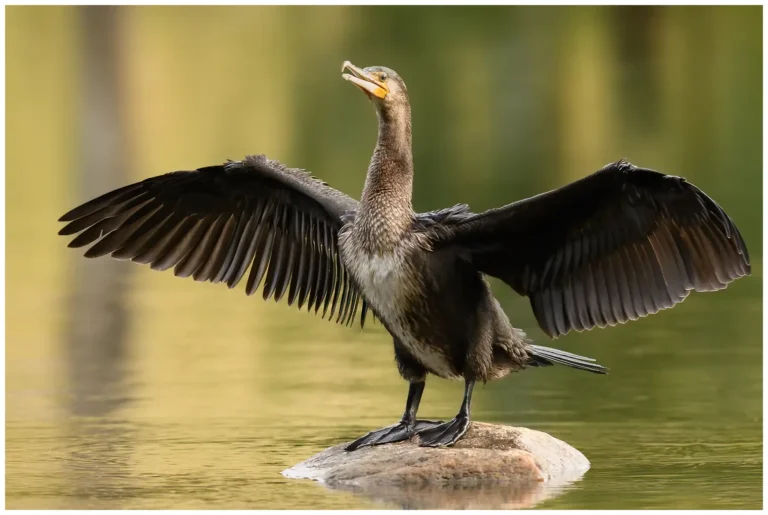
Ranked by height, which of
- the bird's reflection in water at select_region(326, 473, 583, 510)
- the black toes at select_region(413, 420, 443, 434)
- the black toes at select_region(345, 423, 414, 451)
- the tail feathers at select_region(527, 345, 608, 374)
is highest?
the tail feathers at select_region(527, 345, 608, 374)

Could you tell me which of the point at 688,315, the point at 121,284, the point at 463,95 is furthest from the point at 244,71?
the point at 688,315

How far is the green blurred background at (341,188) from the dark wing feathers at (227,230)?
3.52 ft

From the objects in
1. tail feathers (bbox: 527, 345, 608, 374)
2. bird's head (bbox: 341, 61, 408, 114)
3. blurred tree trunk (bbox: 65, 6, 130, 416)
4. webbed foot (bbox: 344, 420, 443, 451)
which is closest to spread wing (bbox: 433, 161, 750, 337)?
tail feathers (bbox: 527, 345, 608, 374)

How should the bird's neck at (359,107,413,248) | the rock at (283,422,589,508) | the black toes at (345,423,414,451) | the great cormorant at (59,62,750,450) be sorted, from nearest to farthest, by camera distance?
the rock at (283,422,589,508) → the great cormorant at (59,62,750,450) → the bird's neck at (359,107,413,248) → the black toes at (345,423,414,451)

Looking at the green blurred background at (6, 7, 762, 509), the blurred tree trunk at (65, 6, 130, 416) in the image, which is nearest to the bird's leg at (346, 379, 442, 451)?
the green blurred background at (6, 7, 762, 509)

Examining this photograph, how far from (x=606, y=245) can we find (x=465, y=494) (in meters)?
1.64

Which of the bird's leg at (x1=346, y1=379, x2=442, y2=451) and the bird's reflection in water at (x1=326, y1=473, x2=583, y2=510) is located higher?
the bird's leg at (x1=346, y1=379, x2=442, y2=451)

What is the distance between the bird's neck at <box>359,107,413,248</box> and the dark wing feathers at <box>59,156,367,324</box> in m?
0.71

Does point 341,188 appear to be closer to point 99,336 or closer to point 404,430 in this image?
point 99,336

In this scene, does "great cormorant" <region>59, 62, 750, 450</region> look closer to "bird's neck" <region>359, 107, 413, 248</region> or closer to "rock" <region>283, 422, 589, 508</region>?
"bird's neck" <region>359, 107, 413, 248</region>

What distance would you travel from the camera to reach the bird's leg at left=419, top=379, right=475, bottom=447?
9.08m

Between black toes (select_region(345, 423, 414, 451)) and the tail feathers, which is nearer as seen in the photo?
black toes (select_region(345, 423, 414, 451))

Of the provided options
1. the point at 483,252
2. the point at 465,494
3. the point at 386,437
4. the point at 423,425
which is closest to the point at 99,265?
the point at 423,425

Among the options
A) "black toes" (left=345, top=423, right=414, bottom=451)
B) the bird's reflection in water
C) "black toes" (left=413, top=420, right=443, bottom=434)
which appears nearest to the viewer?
the bird's reflection in water
